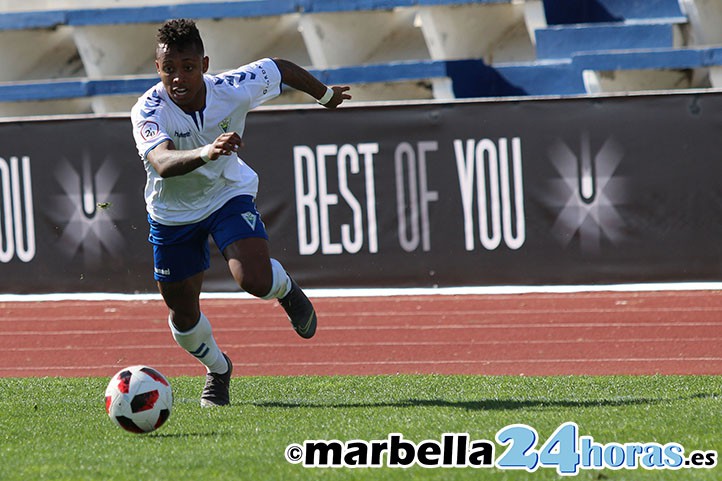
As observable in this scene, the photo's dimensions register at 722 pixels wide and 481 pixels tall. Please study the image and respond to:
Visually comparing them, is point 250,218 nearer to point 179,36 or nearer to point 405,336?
point 179,36

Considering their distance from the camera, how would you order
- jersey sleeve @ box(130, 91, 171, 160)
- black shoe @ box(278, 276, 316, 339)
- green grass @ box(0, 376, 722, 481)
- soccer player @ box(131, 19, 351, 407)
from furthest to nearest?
black shoe @ box(278, 276, 316, 339), soccer player @ box(131, 19, 351, 407), jersey sleeve @ box(130, 91, 171, 160), green grass @ box(0, 376, 722, 481)

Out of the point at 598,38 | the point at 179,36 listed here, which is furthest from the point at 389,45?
the point at 179,36

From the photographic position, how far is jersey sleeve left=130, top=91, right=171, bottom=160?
6.39 metres

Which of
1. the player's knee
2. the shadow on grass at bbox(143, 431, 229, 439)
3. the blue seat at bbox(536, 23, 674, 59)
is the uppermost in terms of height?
the blue seat at bbox(536, 23, 674, 59)

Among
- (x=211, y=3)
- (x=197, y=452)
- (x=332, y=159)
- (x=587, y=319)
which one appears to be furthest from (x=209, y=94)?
(x=211, y=3)

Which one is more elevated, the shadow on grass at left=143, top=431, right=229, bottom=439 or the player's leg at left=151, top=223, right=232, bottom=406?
the player's leg at left=151, top=223, right=232, bottom=406

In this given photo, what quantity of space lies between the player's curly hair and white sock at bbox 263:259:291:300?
1.27 m

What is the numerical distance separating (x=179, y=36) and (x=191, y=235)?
1122mm

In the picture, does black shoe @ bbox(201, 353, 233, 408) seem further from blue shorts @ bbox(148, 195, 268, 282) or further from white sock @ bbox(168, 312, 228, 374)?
blue shorts @ bbox(148, 195, 268, 282)

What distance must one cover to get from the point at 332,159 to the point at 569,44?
15.6 feet

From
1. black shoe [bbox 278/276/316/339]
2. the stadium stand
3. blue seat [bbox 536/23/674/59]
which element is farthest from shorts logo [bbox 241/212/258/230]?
blue seat [bbox 536/23/674/59]

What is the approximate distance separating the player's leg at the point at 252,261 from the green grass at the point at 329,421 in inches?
22.1

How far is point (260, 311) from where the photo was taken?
1293 cm

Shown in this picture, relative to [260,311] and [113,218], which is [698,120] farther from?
[113,218]
